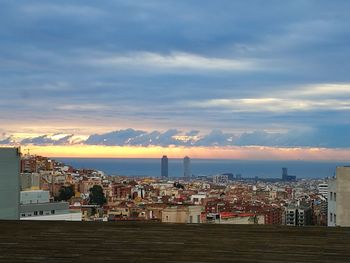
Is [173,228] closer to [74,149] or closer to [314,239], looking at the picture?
[314,239]

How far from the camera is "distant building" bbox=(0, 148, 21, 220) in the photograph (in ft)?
26.6

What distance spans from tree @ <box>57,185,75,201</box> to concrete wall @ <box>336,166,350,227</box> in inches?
1080

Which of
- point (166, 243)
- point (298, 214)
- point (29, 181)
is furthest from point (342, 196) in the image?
point (298, 214)

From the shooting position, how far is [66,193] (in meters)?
39.7

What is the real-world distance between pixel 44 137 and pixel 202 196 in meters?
12.2

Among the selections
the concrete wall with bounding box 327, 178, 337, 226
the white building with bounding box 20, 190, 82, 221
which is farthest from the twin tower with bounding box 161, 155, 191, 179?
the concrete wall with bounding box 327, 178, 337, 226

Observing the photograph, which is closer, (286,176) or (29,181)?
(29,181)

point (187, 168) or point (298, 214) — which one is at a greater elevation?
point (187, 168)

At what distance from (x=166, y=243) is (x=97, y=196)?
37.1 meters

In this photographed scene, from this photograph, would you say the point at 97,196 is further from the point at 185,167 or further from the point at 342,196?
the point at 185,167

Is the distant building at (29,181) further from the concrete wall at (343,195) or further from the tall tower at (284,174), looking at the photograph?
the tall tower at (284,174)

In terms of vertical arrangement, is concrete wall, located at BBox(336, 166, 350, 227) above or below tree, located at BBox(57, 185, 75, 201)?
above

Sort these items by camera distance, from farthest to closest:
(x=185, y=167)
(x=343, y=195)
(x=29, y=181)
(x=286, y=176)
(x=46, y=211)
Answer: (x=185, y=167) < (x=286, y=176) < (x=29, y=181) < (x=46, y=211) < (x=343, y=195)

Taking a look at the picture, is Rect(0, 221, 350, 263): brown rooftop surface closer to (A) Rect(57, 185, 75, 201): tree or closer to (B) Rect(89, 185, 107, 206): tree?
(B) Rect(89, 185, 107, 206): tree
